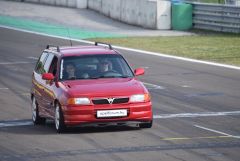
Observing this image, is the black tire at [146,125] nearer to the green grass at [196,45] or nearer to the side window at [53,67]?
the side window at [53,67]

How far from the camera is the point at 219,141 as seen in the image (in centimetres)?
1447

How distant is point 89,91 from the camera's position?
51.8ft

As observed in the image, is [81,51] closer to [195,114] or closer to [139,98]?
[139,98]

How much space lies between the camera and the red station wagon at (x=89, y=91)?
15672 millimetres

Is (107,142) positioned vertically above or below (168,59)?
above

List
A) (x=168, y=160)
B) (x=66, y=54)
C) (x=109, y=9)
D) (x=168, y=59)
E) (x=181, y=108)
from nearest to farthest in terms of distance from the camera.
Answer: (x=168, y=160)
(x=66, y=54)
(x=181, y=108)
(x=168, y=59)
(x=109, y=9)

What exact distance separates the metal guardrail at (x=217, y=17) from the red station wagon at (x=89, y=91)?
22822 mm

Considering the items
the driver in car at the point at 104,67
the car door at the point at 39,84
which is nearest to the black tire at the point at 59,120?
the driver in car at the point at 104,67

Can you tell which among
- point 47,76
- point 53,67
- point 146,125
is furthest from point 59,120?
point 53,67

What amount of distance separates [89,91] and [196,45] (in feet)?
68.7

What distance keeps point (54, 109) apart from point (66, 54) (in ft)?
4.11

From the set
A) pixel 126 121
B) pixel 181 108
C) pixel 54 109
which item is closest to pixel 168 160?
pixel 126 121

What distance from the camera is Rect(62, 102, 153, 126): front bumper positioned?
1563cm

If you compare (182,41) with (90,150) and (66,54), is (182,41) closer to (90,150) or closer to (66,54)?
(66,54)
